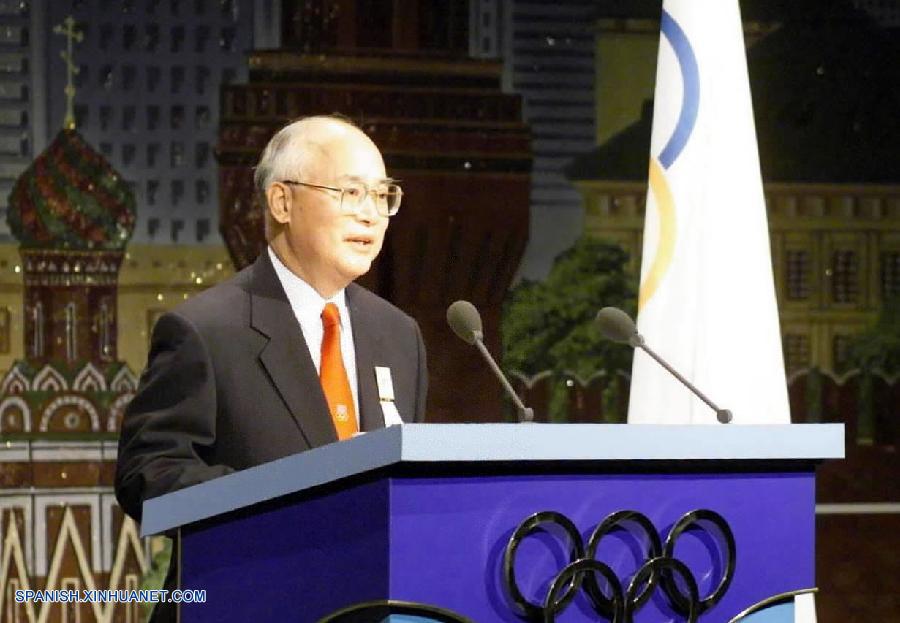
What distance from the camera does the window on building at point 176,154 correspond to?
5488mm

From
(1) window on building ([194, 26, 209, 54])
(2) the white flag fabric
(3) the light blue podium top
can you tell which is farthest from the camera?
(1) window on building ([194, 26, 209, 54])

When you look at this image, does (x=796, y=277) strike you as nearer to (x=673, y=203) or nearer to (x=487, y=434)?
(x=673, y=203)

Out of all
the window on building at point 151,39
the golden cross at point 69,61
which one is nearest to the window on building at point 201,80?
the window on building at point 151,39

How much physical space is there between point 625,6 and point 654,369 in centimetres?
203

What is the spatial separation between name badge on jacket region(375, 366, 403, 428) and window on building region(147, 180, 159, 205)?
304 cm

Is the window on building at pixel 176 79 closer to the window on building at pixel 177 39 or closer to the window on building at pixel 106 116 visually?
the window on building at pixel 177 39

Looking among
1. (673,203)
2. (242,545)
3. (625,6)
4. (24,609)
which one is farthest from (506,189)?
(242,545)

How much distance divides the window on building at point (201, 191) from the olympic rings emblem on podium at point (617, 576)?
381cm

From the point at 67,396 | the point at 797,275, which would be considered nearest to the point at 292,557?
the point at 67,396

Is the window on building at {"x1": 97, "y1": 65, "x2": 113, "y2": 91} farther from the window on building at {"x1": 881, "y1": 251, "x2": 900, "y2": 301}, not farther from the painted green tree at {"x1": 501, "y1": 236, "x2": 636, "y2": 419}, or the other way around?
the window on building at {"x1": 881, "y1": 251, "x2": 900, "y2": 301}

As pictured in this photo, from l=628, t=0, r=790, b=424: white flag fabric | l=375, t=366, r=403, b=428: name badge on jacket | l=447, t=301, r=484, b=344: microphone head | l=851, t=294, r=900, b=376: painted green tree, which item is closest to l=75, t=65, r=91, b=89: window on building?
l=628, t=0, r=790, b=424: white flag fabric

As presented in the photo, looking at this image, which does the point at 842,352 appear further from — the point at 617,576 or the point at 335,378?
the point at 617,576

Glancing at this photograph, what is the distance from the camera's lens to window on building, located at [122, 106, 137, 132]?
545cm

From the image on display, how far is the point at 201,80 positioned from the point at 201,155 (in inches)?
10.4
